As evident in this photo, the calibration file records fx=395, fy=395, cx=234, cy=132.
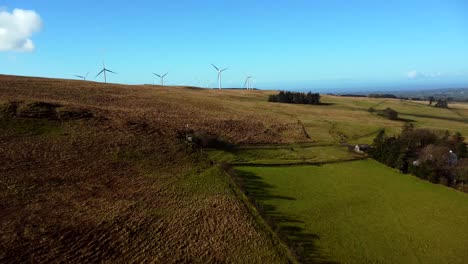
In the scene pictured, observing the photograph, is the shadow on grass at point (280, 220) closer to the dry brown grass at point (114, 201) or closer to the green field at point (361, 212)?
the green field at point (361, 212)

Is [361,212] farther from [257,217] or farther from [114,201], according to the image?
[114,201]

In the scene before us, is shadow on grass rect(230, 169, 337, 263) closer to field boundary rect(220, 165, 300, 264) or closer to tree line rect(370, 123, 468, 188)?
field boundary rect(220, 165, 300, 264)

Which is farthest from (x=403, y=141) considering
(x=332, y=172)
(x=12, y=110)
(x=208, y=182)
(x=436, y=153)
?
(x=12, y=110)

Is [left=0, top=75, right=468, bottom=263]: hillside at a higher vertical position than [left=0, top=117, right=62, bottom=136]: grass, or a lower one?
lower

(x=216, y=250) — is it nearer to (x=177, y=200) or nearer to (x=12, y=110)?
(x=177, y=200)

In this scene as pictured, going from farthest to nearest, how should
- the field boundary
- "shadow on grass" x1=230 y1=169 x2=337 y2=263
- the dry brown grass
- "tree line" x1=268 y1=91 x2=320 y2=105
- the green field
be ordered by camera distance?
"tree line" x1=268 y1=91 x2=320 y2=105, the green field, "shadow on grass" x1=230 y1=169 x2=337 y2=263, the field boundary, the dry brown grass

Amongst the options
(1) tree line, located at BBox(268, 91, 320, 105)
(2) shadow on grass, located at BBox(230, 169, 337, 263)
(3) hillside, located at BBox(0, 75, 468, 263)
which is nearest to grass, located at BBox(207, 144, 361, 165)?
(3) hillside, located at BBox(0, 75, 468, 263)

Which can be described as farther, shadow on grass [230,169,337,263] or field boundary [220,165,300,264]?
shadow on grass [230,169,337,263]
